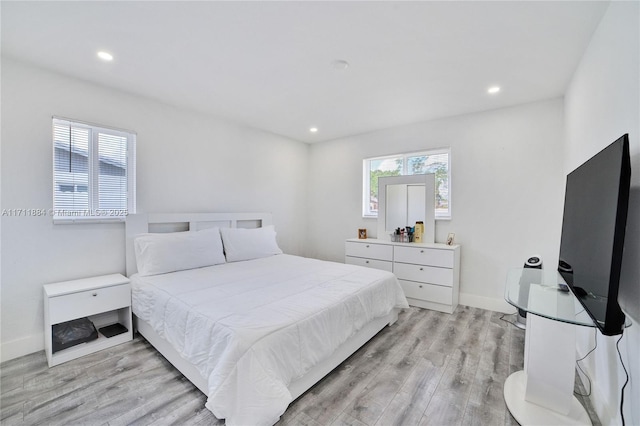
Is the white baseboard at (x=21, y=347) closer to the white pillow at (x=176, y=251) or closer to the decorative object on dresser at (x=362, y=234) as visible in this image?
the white pillow at (x=176, y=251)

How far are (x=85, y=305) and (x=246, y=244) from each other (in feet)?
5.37

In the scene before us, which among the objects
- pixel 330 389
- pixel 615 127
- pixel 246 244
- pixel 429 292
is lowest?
pixel 330 389

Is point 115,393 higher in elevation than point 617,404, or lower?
lower

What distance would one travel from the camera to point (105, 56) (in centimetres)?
219

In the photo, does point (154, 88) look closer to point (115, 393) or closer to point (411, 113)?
point (115, 393)

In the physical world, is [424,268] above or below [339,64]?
below

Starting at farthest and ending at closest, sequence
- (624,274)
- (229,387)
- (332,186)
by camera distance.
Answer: (332,186)
(229,387)
(624,274)

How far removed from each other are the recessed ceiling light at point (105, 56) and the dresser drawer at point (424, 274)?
369 centimetres

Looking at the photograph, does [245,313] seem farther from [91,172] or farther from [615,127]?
[615,127]

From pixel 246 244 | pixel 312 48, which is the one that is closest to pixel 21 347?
pixel 246 244

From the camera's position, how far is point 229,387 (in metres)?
1.42

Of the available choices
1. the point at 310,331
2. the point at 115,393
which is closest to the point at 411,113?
the point at 310,331

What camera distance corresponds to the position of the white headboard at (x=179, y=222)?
9.25 feet

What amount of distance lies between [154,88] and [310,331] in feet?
9.29
